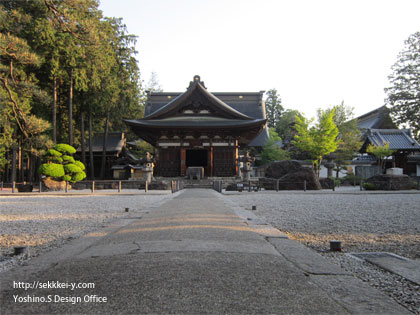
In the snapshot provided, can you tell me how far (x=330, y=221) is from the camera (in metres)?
6.29

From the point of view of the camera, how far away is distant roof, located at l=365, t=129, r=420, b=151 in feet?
99.0

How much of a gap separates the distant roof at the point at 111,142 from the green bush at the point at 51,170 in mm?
16238

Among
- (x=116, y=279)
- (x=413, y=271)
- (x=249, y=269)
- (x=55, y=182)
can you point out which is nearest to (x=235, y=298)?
(x=249, y=269)

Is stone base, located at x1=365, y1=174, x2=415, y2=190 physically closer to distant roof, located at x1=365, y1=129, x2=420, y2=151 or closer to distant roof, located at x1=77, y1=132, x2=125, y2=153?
distant roof, located at x1=365, y1=129, x2=420, y2=151

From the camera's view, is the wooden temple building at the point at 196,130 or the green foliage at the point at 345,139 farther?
the green foliage at the point at 345,139

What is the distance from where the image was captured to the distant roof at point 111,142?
115 feet

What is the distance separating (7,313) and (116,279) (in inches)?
28.2

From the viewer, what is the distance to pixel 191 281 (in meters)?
2.23

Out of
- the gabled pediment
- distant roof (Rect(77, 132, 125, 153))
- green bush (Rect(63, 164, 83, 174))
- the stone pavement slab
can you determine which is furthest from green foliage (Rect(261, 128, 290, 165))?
the stone pavement slab

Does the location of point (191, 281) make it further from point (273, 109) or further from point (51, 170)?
point (273, 109)

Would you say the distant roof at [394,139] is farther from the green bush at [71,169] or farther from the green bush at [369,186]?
the green bush at [71,169]

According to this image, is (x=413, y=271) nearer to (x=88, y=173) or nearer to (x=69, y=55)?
(x=69, y=55)

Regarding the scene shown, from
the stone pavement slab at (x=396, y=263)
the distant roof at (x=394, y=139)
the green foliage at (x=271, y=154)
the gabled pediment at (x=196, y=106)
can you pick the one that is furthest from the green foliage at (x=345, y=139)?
the stone pavement slab at (x=396, y=263)

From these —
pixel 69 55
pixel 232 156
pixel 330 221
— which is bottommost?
pixel 330 221
